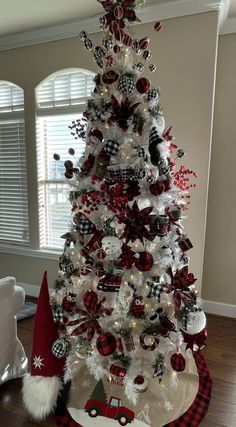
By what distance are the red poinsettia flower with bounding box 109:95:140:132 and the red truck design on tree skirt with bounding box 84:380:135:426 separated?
1.62m

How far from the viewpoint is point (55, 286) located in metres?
1.90

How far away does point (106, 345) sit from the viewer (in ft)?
5.65

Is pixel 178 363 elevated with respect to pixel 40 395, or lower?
elevated

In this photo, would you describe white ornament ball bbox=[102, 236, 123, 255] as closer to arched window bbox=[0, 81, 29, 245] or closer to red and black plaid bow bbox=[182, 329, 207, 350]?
red and black plaid bow bbox=[182, 329, 207, 350]

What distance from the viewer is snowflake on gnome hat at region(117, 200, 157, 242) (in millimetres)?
1682

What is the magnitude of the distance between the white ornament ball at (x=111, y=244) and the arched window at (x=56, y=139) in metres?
1.62

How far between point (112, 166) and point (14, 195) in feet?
7.02

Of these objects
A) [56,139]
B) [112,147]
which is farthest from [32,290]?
[112,147]

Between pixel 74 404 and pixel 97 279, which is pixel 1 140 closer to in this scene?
pixel 97 279

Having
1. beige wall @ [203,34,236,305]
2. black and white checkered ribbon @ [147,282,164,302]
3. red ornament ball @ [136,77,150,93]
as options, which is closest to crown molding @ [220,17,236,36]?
beige wall @ [203,34,236,305]

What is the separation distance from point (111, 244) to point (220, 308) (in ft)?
6.17

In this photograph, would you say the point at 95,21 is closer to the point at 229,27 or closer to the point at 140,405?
the point at 229,27

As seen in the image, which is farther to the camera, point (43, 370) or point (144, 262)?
point (43, 370)

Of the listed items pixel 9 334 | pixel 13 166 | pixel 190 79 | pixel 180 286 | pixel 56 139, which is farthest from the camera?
pixel 13 166
